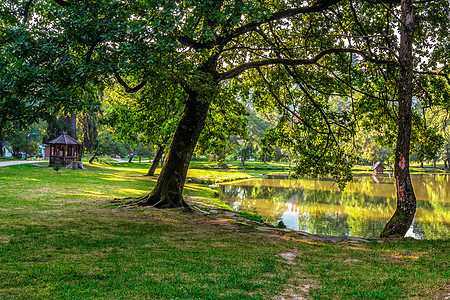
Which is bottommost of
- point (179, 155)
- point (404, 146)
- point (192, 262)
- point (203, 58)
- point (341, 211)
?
point (341, 211)

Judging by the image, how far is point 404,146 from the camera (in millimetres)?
9586

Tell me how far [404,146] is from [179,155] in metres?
7.79

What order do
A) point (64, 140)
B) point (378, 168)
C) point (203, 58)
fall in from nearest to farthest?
point (203, 58)
point (64, 140)
point (378, 168)

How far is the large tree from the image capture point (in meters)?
7.48

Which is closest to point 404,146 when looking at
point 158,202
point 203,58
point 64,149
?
point 203,58

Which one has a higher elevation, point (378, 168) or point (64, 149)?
point (64, 149)

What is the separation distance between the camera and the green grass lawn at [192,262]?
14.7 ft

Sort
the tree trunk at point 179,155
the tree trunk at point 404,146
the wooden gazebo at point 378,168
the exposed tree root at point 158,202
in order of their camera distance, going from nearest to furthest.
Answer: the tree trunk at point 404,146, the tree trunk at point 179,155, the exposed tree root at point 158,202, the wooden gazebo at point 378,168

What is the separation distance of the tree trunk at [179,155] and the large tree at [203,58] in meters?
0.04

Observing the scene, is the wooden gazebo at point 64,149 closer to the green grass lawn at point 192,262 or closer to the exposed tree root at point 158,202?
the exposed tree root at point 158,202

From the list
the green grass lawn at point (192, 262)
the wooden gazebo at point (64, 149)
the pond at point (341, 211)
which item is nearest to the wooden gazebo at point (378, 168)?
the pond at point (341, 211)

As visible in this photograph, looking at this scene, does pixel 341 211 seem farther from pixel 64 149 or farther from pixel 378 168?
pixel 378 168

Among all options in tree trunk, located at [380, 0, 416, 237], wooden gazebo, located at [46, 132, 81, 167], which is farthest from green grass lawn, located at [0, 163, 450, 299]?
wooden gazebo, located at [46, 132, 81, 167]

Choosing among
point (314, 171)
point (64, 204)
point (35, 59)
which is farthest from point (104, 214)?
point (314, 171)
